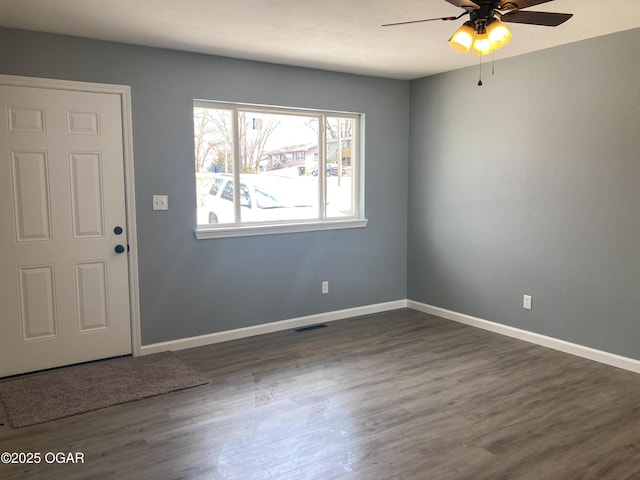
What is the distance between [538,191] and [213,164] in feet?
9.04

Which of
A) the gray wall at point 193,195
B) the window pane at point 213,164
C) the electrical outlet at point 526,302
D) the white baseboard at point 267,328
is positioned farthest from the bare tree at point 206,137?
the electrical outlet at point 526,302

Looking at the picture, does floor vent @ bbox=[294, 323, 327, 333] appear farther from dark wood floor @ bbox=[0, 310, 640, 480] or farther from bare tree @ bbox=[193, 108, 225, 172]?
bare tree @ bbox=[193, 108, 225, 172]

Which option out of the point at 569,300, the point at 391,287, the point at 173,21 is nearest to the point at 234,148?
the point at 173,21

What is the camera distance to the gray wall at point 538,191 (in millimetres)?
3625

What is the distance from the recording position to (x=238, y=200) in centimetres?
441

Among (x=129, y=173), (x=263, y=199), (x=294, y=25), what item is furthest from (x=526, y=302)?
(x=129, y=173)

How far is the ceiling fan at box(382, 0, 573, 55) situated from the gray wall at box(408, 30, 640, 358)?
60.0 inches

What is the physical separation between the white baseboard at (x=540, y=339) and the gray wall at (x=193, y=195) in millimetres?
602

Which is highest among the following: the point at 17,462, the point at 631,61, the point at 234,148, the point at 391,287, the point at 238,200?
the point at 631,61

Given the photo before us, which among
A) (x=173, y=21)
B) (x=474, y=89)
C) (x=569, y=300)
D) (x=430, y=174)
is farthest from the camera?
(x=430, y=174)

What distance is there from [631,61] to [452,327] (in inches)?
103

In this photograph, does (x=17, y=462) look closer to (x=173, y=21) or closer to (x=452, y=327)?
(x=173, y=21)

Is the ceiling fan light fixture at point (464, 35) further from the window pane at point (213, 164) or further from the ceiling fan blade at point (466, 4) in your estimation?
the window pane at point (213, 164)

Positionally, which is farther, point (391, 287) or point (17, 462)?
point (391, 287)
